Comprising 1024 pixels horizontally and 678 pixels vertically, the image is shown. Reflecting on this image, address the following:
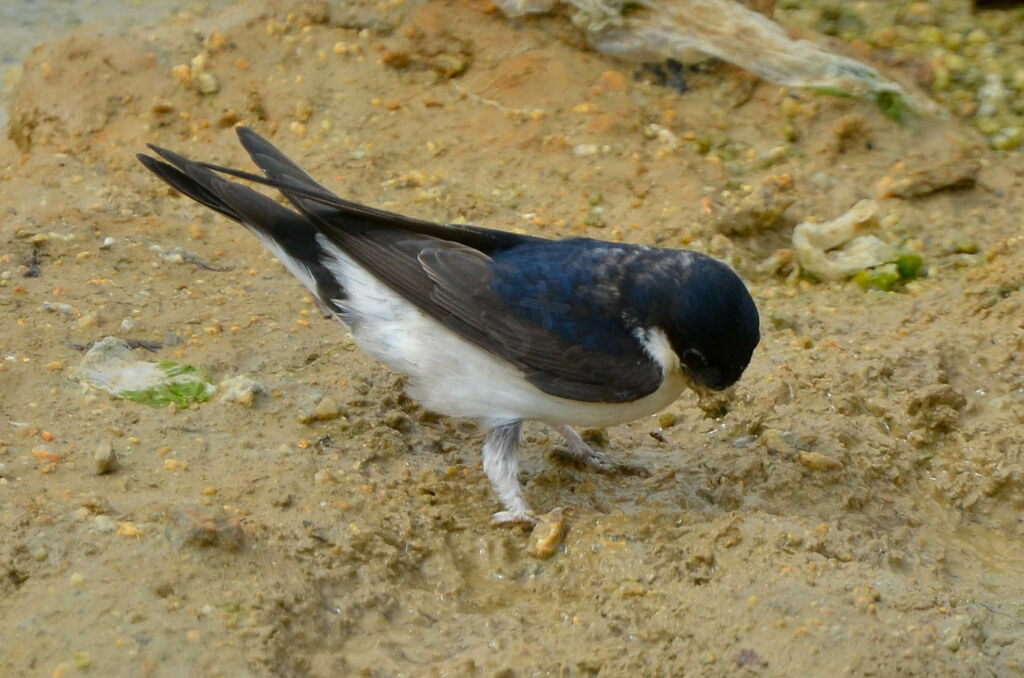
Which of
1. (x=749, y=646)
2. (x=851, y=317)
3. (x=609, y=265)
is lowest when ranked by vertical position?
(x=851, y=317)

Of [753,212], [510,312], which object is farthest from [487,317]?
[753,212]

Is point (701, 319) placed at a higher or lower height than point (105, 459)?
higher

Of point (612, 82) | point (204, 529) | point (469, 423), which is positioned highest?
point (204, 529)

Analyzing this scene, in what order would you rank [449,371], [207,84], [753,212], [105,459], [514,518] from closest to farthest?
[105,459] → [514,518] → [449,371] → [753,212] → [207,84]

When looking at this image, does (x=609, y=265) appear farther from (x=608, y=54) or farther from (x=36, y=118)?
(x=36, y=118)

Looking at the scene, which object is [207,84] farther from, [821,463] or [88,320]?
[821,463]

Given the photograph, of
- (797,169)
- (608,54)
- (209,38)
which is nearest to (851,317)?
(797,169)

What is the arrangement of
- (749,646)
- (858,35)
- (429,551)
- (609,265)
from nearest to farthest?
(749,646), (429,551), (609,265), (858,35)
